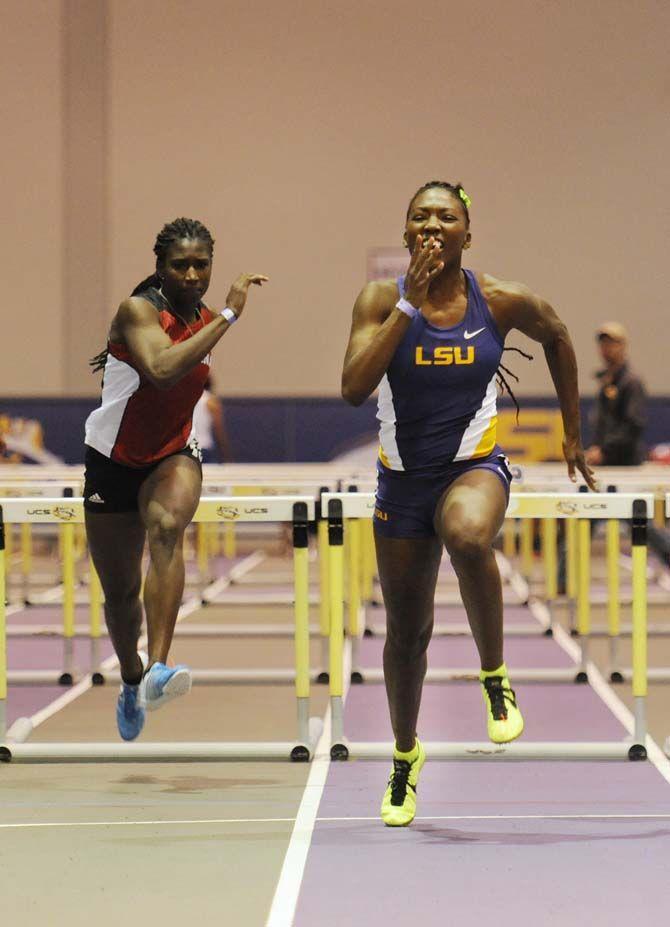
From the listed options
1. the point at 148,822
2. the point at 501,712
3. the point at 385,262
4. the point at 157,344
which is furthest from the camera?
the point at 385,262

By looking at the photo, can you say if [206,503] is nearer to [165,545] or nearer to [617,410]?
[165,545]

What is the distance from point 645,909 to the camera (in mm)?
4211

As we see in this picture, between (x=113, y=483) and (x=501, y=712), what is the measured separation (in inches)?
73.1

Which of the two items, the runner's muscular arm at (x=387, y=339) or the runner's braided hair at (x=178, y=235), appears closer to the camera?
the runner's muscular arm at (x=387, y=339)

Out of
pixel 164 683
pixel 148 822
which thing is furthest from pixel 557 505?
pixel 148 822

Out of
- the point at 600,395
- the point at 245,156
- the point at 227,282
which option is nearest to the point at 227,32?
the point at 245,156

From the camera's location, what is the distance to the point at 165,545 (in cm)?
572

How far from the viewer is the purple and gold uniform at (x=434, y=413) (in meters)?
4.95

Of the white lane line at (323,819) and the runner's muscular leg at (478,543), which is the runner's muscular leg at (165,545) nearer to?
the white lane line at (323,819)

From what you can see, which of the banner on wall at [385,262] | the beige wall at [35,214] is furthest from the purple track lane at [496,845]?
the beige wall at [35,214]

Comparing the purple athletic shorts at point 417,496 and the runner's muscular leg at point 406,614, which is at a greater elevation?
the purple athletic shorts at point 417,496

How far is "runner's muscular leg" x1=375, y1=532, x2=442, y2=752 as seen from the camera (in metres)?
5.08

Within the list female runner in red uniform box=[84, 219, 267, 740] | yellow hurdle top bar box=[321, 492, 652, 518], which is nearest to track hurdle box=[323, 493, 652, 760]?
yellow hurdle top bar box=[321, 492, 652, 518]

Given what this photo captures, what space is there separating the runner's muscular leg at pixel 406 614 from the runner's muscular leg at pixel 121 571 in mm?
1270
